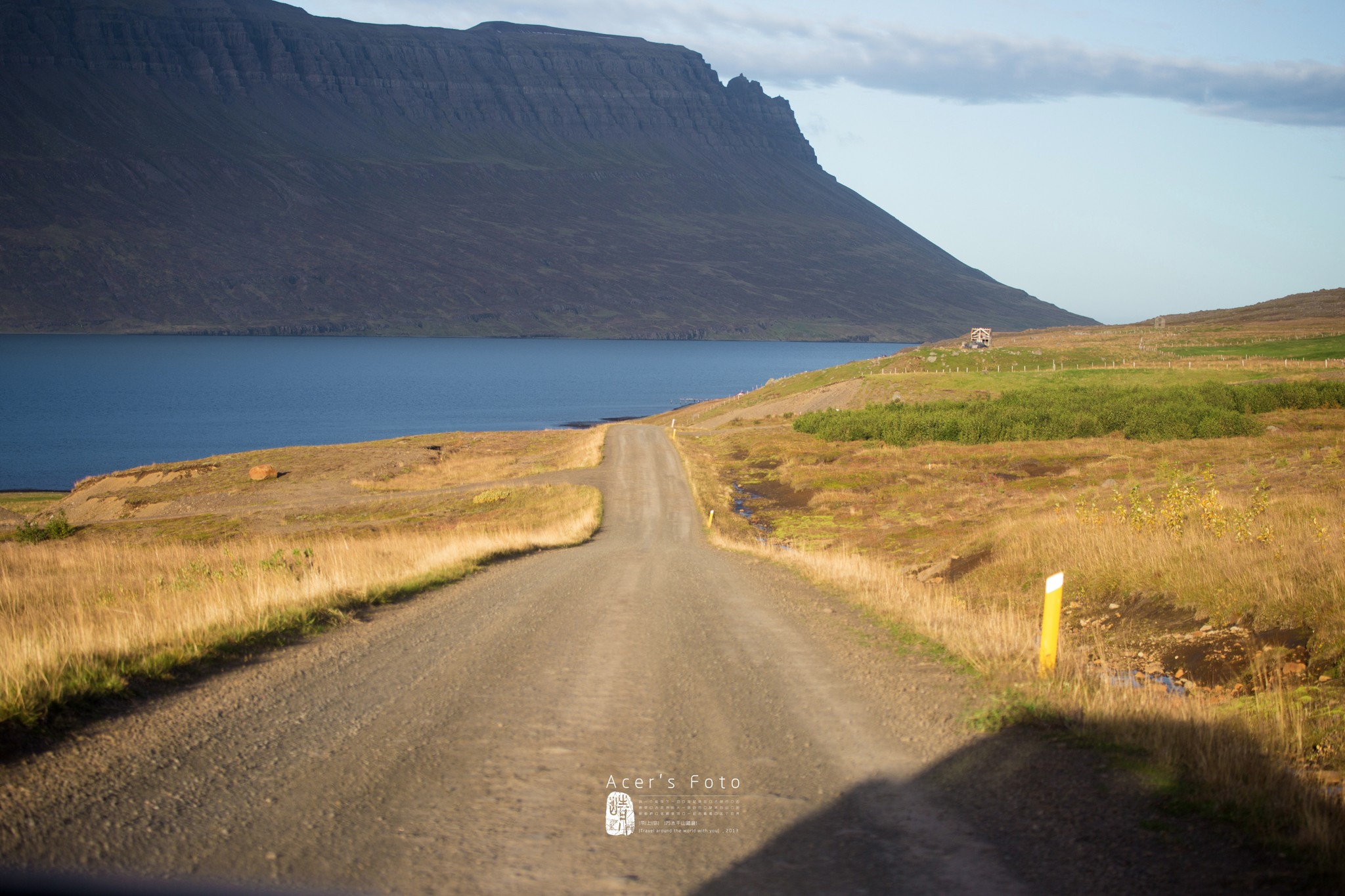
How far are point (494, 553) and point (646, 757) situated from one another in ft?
45.5

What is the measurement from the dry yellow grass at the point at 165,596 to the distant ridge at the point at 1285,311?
14435 cm

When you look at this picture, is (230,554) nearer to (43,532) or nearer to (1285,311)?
(43,532)

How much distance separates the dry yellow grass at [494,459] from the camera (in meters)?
54.3

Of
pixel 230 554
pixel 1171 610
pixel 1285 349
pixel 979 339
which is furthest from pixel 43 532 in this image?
pixel 979 339

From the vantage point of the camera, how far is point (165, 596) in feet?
39.6

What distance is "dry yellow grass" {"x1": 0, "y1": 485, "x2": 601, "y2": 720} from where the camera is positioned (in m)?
7.26

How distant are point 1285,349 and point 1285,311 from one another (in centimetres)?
7312

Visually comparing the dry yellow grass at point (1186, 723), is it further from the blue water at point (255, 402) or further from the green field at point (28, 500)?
the blue water at point (255, 402)

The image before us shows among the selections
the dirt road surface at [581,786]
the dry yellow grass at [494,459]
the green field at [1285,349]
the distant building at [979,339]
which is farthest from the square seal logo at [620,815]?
the distant building at [979,339]

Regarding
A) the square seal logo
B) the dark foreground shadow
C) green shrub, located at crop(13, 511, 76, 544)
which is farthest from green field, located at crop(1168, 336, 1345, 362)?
the square seal logo

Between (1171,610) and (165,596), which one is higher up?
(165,596)

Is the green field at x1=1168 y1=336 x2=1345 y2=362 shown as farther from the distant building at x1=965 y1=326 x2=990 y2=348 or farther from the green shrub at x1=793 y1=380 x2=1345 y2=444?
the distant building at x1=965 y1=326 x2=990 y2=348

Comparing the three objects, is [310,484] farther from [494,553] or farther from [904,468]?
[494,553]

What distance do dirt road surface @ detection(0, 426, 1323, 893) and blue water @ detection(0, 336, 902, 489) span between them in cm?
6947
